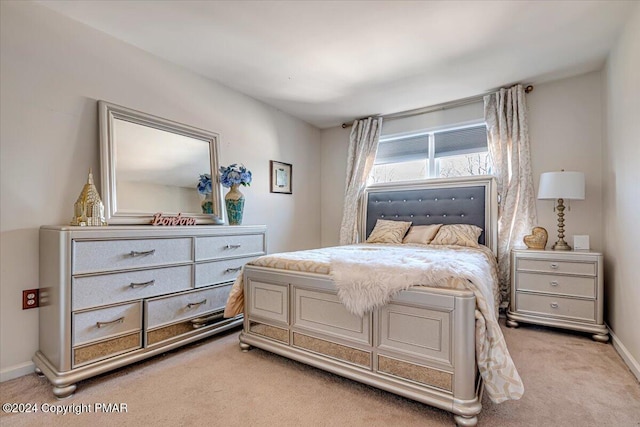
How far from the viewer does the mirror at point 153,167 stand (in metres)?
2.32

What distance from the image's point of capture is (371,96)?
11.5 feet

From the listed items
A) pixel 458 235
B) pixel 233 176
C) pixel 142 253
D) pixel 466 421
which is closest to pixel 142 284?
pixel 142 253

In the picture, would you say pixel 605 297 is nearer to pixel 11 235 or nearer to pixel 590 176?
pixel 590 176

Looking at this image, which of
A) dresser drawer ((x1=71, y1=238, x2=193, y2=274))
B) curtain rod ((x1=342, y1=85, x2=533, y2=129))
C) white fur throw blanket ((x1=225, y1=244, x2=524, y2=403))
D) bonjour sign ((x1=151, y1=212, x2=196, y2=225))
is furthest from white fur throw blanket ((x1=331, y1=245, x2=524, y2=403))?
curtain rod ((x1=342, y1=85, x2=533, y2=129))

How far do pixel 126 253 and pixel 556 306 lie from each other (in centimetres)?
341

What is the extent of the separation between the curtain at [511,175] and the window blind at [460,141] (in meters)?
0.24

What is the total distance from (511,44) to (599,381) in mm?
2450

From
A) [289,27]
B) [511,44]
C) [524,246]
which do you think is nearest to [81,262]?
[289,27]

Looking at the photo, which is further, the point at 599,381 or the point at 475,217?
the point at 475,217

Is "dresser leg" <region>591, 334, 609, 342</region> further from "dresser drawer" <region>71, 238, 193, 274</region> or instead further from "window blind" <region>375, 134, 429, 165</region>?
"dresser drawer" <region>71, 238, 193, 274</region>

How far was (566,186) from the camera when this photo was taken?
8.82 feet

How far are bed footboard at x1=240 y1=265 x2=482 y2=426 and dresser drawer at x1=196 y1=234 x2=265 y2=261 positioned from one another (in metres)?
0.47

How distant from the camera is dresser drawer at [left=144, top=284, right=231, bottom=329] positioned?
2129 millimetres

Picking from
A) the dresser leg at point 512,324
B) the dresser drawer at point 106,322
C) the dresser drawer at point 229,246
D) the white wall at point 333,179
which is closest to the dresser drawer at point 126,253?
the dresser drawer at point 229,246
